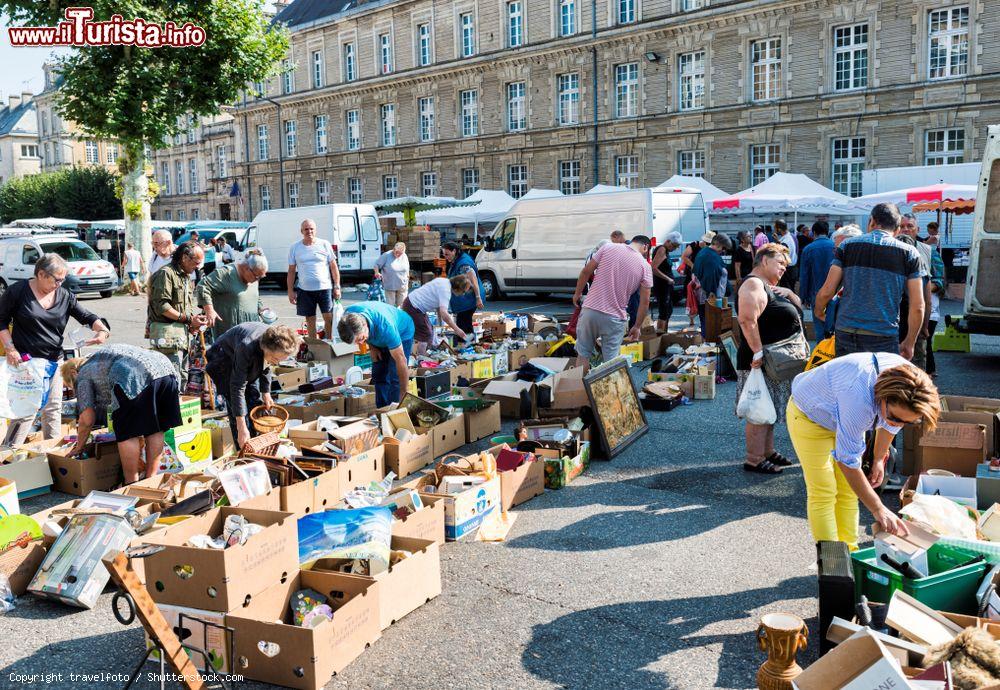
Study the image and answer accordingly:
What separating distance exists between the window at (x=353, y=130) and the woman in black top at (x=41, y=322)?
38.6m

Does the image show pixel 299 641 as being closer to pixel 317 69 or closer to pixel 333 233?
pixel 333 233

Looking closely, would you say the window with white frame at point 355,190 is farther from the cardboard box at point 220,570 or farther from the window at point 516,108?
the cardboard box at point 220,570

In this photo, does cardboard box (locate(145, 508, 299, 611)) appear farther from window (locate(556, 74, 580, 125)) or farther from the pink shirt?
window (locate(556, 74, 580, 125))

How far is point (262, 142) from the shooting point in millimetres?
50312

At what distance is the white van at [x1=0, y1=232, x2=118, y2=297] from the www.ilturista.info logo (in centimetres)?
579

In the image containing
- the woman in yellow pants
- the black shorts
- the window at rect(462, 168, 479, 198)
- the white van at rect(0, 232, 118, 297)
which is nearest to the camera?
the woman in yellow pants

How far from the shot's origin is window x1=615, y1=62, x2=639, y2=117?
108 feet

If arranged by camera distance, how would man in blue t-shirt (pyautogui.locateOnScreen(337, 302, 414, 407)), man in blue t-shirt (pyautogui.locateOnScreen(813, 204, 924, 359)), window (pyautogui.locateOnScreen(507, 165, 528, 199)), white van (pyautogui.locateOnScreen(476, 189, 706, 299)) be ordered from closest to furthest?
man in blue t-shirt (pyautogui.locateOnScreen(813, 204, 924, 359)), man in blue t-shirt (pyautogui.locateOnScreen(337, 302, 414, 407)), white van (pyautogui.locateOnScreen(476, 189, 706, 299)), window (pyautogui.locateOnScreen(507, 165, 528, 199))

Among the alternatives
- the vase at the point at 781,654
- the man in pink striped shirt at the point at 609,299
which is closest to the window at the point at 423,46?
the man in pink striped shirt at the point at 609,299

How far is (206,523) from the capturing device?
4527 mm

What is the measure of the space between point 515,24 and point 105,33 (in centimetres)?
1923

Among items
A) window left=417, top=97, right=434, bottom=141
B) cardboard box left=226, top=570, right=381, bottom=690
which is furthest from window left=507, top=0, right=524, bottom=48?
cardboard box left=226, top=570, right=381, bottom=690

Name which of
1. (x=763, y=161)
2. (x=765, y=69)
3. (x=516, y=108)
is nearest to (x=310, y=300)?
(x=763, y=161)

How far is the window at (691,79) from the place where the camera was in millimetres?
31047
